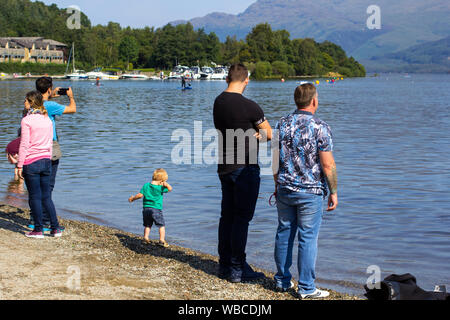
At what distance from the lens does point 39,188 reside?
27.8ft

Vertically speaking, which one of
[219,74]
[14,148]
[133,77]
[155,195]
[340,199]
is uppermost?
[219,74]

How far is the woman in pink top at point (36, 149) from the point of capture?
8.12 metres

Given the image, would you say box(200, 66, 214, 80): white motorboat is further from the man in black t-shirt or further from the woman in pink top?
the man in black t-shirt

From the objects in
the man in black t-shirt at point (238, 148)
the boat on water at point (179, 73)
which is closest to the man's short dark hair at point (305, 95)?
the man in black t-shirt at point (238, 148)

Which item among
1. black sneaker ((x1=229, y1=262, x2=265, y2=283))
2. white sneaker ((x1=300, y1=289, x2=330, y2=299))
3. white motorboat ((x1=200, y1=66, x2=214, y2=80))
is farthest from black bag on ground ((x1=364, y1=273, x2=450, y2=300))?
white motorboat ((x1=200, y1=66, x2=214, y2=80))

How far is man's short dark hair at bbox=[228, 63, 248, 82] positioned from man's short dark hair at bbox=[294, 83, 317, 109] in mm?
724

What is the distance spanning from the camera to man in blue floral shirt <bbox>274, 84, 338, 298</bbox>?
6.08m

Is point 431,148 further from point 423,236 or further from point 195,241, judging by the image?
point 195,241

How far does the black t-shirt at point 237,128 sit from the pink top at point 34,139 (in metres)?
2.95

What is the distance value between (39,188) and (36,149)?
2.10 feet

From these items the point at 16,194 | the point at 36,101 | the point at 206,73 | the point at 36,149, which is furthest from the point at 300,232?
the point at 206,73

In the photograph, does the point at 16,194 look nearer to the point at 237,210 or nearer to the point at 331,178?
the point at 237,210

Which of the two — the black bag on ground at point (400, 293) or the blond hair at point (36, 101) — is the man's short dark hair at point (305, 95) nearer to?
the black bag on ground at point (400, 293)
